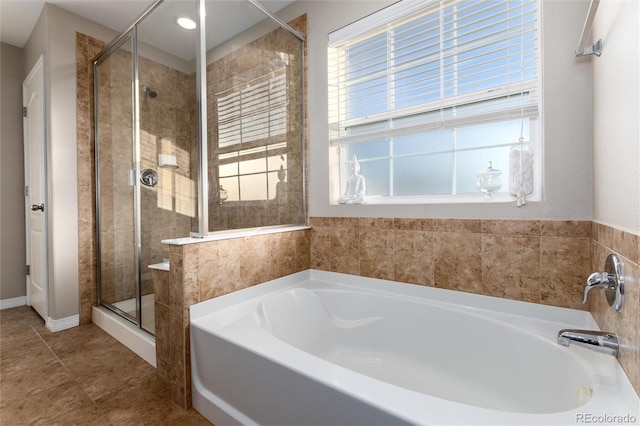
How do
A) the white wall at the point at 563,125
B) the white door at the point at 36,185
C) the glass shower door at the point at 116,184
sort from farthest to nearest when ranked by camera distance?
the white door at the point at 36,185 < the glass shower door at the point at 116,184 < the white wall at the point at 563,125

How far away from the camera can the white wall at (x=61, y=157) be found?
92.8 inches

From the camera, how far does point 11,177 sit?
290 centimetres

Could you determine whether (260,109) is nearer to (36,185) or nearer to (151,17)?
(151,17)

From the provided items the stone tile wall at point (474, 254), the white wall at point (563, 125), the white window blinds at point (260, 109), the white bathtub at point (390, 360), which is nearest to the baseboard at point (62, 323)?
the white bathtub at point (390, 360)

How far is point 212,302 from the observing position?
59.4 inches

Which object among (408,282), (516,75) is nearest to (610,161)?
(516,75)

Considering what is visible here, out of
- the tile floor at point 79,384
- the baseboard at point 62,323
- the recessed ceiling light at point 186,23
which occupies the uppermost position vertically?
the recessed ceiling light at point 186,23

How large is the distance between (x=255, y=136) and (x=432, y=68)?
3.96 ft

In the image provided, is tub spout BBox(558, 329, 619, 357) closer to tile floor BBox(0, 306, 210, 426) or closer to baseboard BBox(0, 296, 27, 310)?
tile floor BBox(0, 306, 210, 426)

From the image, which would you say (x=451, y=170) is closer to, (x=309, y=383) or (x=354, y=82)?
(x=354, y=82)

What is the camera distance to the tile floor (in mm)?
Result: 1393

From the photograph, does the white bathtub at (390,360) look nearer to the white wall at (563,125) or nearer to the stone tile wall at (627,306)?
the stone tile wall at (627,306)

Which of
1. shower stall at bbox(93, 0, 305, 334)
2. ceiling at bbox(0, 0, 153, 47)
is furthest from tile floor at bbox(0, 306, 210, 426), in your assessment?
ceiling at bbox(0, 0, 153, 47)

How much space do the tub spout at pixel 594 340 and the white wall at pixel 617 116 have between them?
0.36 m
